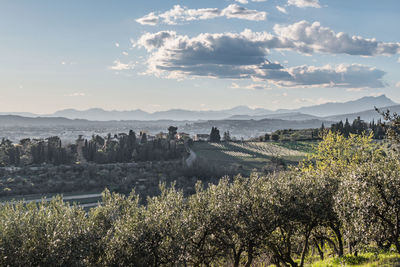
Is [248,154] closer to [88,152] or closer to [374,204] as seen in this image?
[88,152]

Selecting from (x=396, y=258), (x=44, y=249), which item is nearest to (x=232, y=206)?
(x=396, y=258)

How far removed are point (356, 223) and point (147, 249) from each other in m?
13.0

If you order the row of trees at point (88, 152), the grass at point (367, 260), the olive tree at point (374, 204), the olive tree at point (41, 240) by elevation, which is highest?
the olive tree at point (374, 204)

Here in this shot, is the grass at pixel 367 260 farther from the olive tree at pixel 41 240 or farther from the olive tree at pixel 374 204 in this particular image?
the olive tree at pixel 41 240

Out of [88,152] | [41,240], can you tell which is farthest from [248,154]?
[41,240]

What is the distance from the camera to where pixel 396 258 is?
22.3 m

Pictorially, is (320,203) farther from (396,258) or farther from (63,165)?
(63,165)

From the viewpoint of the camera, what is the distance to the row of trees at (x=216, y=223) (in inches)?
820

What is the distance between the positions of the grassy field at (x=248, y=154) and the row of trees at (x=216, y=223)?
87599mm

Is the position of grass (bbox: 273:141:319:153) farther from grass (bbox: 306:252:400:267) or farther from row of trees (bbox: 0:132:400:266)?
grass (bbox: 306:252:400:267)

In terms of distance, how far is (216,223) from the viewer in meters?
25.1

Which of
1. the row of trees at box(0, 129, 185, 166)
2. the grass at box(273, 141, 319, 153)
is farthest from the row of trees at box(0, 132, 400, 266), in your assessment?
the row of trees at box(0, 129, 185, 166)

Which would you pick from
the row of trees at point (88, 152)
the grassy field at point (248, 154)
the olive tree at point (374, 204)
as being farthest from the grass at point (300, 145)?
the olive tree at point (374, 204)

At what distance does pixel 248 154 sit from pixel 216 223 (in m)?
130
